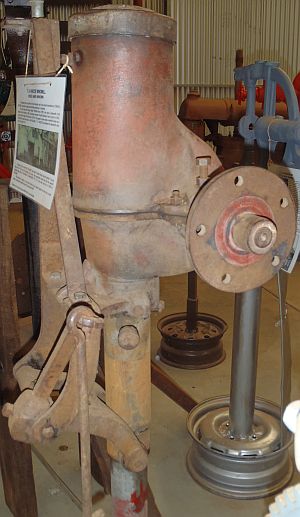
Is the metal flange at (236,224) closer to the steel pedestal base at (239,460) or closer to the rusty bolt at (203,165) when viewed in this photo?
the rusty bolt at (203,165)

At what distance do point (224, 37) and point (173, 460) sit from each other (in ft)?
18.3

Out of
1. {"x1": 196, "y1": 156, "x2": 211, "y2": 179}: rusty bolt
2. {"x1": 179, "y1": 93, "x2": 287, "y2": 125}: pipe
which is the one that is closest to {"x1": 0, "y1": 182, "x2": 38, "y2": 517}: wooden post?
{"x1": 196, "y1": 156, "x2": 211, "y2": 179}: rusty bolt

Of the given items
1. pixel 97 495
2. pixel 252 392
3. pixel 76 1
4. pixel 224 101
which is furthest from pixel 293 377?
pixel 76 1

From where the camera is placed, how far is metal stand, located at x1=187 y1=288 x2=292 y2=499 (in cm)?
158

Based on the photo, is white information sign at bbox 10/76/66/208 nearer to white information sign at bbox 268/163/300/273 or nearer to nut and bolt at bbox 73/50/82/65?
nut and bolt at bbox 73/50/82/65

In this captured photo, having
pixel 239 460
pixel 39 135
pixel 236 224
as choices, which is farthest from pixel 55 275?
pixel 239 460

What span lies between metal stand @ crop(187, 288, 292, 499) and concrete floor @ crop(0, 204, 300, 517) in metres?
0.04

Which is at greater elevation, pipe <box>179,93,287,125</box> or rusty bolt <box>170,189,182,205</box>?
pipe <box>179,93,287,125</box>

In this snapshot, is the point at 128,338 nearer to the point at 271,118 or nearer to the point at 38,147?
the point at 38,147

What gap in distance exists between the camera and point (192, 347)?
7.90ft

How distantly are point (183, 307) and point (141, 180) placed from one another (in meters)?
2.40

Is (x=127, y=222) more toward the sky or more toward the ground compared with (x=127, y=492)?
more toward the sky

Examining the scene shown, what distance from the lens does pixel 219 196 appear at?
0.69 m

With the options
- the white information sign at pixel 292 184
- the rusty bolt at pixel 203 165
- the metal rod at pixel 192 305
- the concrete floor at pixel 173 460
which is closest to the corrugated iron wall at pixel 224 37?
the metal rod at pixel 192 305
